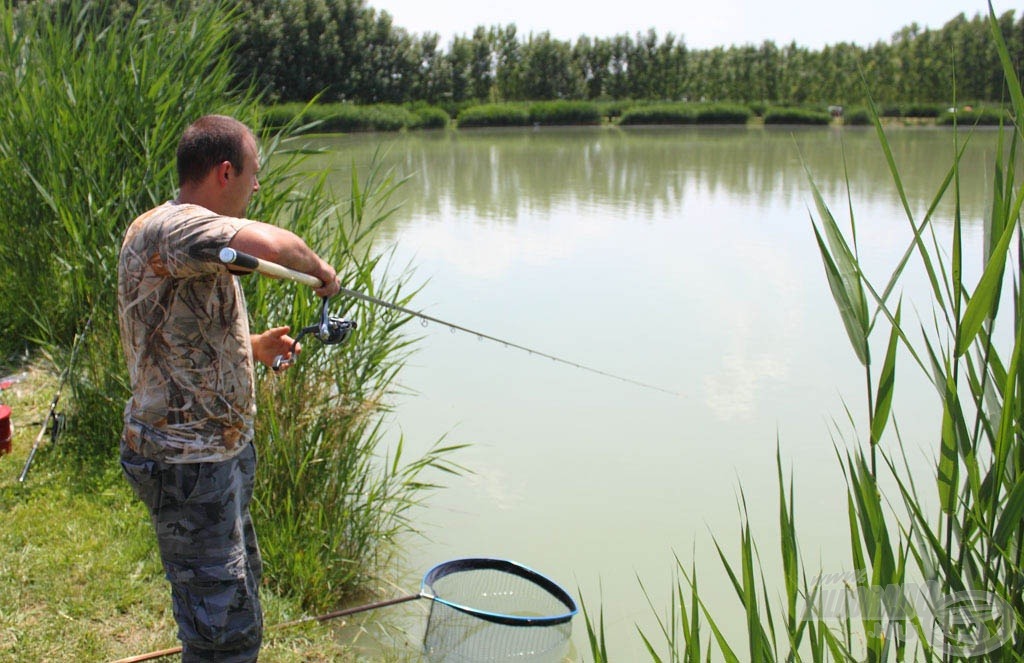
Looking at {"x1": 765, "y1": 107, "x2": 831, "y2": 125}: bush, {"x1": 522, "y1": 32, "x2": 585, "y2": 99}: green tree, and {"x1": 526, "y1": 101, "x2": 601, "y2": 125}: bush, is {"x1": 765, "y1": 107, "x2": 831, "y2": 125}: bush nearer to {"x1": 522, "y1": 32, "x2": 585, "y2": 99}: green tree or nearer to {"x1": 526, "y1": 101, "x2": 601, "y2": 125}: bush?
{"x1": 526, "y1": 101, "x2": 601, "y2": 125}: bush

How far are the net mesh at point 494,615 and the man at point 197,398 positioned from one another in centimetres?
98

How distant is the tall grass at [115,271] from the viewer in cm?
323

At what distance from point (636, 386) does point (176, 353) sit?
4.45 metres

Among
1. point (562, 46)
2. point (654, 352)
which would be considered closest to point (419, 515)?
point (654, 352)

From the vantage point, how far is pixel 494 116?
38250 mm

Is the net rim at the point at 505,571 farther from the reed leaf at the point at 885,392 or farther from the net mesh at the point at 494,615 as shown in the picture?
the reed leaf at the point at 885,392

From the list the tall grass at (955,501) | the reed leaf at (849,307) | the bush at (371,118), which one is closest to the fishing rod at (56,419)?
the tall grass at (955,501)

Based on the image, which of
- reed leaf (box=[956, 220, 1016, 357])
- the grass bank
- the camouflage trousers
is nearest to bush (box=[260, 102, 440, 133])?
the grass bank

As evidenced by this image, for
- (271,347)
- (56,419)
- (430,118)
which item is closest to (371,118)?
(430,118)

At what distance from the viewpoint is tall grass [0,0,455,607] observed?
323 centimetres

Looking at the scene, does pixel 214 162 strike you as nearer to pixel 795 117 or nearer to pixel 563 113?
pixel 563 113

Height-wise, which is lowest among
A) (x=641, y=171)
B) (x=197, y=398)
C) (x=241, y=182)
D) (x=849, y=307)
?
(x=641, y=171)

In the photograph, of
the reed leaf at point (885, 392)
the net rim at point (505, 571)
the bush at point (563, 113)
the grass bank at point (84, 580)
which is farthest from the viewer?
the bush at point (563, 113)

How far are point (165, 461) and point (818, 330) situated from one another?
638cm
